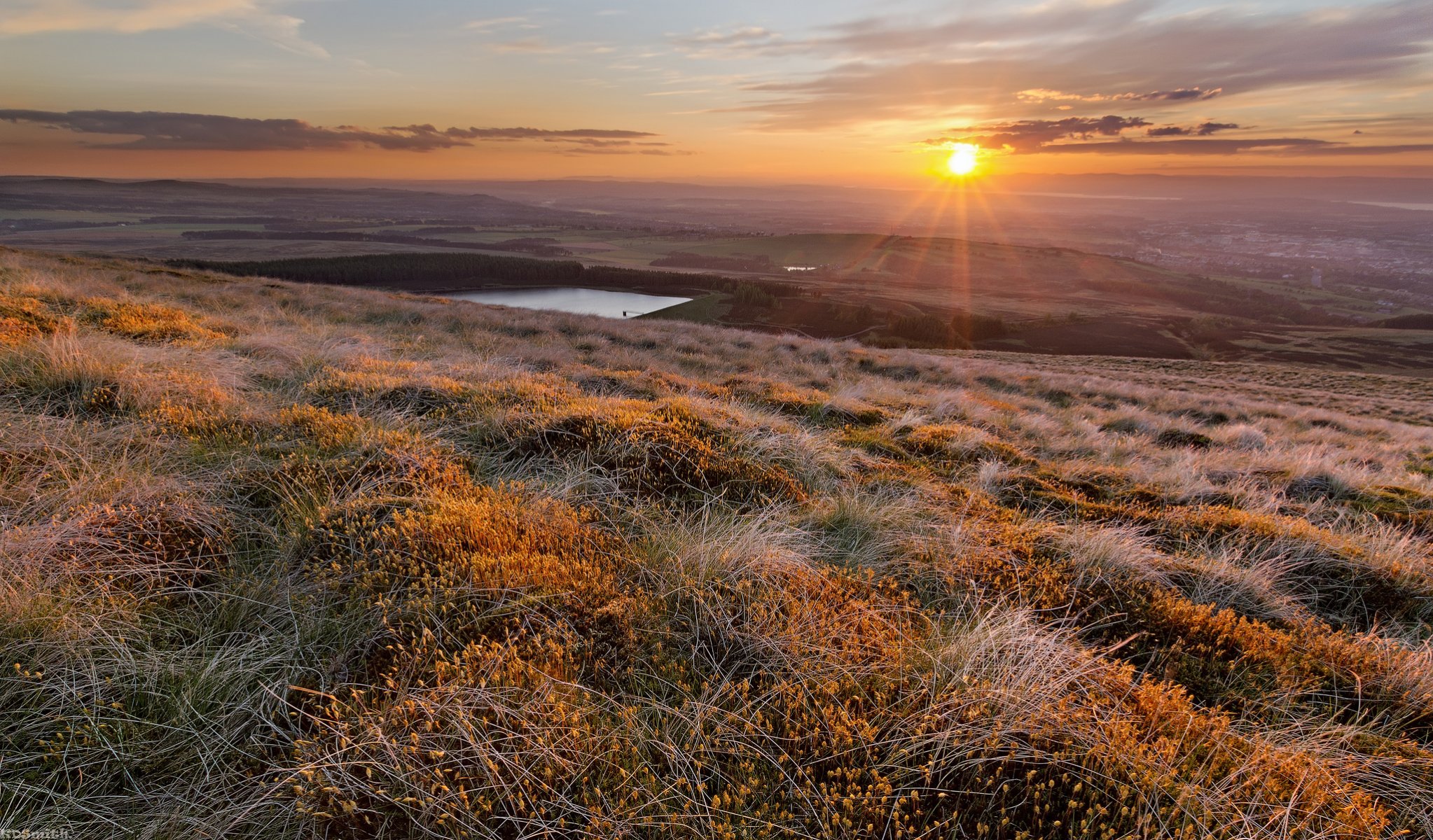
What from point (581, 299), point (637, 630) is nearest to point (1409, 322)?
point (581, 299)

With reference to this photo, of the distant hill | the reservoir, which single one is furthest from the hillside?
the distant hill

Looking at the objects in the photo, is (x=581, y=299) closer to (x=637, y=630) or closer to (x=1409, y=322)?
(x=637, y=630)

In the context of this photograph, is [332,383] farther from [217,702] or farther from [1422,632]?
[1422,632]

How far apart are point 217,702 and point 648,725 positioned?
214 cm

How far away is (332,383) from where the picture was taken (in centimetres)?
765

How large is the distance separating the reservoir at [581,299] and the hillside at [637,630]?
286 ft

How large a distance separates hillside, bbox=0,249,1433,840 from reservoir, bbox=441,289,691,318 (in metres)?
87.2

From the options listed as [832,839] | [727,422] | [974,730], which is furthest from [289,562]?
[727,422]

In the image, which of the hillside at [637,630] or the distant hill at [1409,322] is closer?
the hillside at [637,630]

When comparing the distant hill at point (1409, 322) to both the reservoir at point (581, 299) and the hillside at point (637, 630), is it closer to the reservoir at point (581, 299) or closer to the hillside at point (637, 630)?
the reservoir at point (581, 299)

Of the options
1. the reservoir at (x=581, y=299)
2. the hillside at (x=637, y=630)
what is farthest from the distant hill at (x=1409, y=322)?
the hillside at (x=637, y=630)

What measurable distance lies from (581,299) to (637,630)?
4399 inches

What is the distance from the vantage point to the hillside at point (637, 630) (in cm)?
269

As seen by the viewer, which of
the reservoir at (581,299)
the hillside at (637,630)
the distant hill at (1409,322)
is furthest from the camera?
the distant hill at (1409,322)
